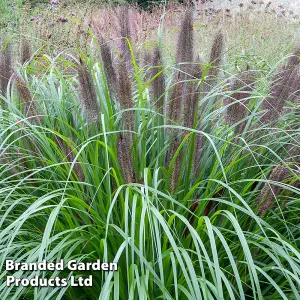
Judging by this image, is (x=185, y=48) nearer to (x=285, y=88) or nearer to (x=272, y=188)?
(x=285, y=88)

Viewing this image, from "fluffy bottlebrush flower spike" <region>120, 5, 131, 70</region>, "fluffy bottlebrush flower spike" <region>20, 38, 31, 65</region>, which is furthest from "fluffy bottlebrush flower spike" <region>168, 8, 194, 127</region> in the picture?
"fluffy bottlebrush flower spike" <region>20, 38, 31, 65</region>

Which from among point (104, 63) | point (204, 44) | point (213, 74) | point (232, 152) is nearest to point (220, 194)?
point (232, 152)

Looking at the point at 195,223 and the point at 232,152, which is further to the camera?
the point at 232,152

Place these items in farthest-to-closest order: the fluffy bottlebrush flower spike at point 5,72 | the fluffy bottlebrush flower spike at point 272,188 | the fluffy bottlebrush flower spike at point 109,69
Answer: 1. the fluffy bottlebrush flower spike at point 5,72
2. the fluffy bottlebrush flower spike at point 109,69
3. the fluffy bottlebrush flower spike at point 272,188

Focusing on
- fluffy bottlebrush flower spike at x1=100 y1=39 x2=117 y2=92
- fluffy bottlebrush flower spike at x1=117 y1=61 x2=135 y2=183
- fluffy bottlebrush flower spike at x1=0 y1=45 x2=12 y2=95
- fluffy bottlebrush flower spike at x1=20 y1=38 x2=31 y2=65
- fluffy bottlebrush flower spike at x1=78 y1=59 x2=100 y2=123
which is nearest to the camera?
fluffy bottlebrush flower spike at x1=117 y1=61 x2=135 y2=183

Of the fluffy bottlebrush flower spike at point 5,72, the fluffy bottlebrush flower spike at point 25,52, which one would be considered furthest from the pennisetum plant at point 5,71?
the fluffy bottlebrush flower spike at point 25,52

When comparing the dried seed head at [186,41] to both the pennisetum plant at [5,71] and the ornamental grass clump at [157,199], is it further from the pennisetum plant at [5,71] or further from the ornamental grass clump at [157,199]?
the pennisetum plant at [5,71]

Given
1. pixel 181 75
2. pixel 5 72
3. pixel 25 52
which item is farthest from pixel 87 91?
pixel 25 52

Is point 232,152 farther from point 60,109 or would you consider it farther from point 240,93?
point 60,109

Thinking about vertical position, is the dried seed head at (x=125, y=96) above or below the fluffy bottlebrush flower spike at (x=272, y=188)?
above

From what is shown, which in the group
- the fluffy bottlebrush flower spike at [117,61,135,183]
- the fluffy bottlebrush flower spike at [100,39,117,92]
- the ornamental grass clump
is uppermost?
the fluffy bottlebrush flower spike at [100,39,117,92]

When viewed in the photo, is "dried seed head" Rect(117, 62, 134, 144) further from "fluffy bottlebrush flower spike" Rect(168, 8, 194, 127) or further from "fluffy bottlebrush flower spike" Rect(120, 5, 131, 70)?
"fluffy bottlebrush flower spike" Rect(120, 5, 131, 70)

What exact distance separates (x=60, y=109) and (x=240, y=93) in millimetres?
995

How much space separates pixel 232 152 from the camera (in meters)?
2.22
